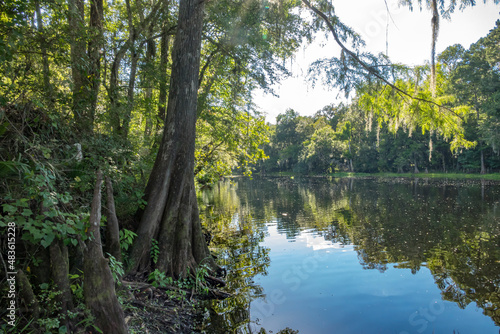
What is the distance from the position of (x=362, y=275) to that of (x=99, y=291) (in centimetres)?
585

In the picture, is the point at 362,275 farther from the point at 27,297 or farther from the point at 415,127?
the point at 27,297

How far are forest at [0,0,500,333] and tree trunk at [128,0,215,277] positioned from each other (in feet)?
0.07

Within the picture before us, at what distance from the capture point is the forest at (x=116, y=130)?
114 inches

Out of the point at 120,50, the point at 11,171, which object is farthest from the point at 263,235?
the point at 11,171

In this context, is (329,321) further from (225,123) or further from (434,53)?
(225,123)

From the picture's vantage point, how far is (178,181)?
5.39 meters

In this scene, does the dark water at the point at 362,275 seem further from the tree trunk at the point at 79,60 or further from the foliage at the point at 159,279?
the tree trunk at the point at 79,60

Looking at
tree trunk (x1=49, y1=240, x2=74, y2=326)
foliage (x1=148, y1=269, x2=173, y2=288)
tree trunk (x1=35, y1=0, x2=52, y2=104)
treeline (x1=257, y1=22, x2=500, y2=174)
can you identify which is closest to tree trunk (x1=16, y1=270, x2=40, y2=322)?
tree trunk (x1=49, y1=240, x2=74, y2=326)

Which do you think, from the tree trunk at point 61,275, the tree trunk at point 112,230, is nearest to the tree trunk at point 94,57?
the tree trunk at point 112,230

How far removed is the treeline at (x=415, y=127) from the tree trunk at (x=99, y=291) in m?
6.71

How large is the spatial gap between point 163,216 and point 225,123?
6.83 meters

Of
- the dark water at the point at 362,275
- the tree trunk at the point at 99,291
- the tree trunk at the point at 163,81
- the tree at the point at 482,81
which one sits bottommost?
the dark water at the point at 362,275

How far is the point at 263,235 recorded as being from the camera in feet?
35.1

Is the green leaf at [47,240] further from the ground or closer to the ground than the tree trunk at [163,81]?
closer to the ground
